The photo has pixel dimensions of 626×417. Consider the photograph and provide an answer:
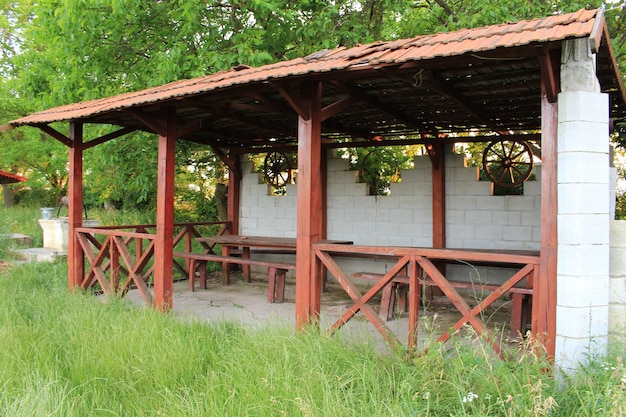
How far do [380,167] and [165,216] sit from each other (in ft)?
16.2

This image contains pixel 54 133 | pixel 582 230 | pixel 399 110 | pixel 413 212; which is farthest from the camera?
pixel 413 212

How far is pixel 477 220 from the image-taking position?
7285 mm

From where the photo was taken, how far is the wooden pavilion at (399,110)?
340 cm

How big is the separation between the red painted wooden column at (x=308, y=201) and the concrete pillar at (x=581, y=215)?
193 cm

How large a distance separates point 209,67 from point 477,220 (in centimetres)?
481

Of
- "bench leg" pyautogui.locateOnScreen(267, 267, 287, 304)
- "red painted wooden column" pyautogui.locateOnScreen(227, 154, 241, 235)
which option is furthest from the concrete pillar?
"red painted wooden column" pyautogui.locateOnScreen(227, 154, 241, 235)

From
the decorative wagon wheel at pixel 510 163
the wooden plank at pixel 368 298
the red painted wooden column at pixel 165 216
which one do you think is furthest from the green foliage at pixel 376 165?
the wooden plank at pixel 368 298

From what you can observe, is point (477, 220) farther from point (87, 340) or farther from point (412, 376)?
point (87, 340)

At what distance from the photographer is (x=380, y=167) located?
964 cm

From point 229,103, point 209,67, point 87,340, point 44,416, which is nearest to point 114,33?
point 209,67

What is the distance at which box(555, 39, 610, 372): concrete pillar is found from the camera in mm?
3285

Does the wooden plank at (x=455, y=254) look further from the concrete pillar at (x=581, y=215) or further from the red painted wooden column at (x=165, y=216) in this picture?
the red painted wooden column at (x=165, y=216)

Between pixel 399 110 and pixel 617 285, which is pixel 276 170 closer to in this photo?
pixel 399 110

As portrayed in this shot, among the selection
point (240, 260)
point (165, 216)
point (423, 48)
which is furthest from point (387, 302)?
point (423, 48)
